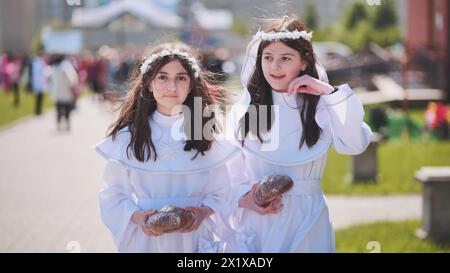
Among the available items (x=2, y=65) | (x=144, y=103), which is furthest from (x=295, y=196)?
(x=2, y=65)

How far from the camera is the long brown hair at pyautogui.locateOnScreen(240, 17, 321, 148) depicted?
370cm

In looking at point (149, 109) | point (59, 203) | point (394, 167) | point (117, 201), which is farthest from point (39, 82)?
point (117, 201)

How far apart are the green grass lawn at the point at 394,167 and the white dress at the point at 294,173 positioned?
5.75 m

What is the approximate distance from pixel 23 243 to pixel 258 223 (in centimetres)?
348

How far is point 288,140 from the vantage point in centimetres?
371

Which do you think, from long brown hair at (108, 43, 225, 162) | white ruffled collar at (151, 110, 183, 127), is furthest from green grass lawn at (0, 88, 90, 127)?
white ruffled collar at (151, 110, 183, 127)

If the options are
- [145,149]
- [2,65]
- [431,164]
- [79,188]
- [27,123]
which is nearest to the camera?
[145,149]

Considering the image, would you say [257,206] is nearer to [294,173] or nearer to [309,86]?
[294,173]

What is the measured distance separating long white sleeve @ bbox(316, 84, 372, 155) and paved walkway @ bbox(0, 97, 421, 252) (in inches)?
55.1

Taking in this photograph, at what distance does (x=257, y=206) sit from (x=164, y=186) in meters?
0.44

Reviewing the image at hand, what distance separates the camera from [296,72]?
373cm

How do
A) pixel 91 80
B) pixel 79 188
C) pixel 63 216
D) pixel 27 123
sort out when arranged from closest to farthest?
pixel 63 216 → pixel 79 188 → pixel 27 123 → pixel 91 80
